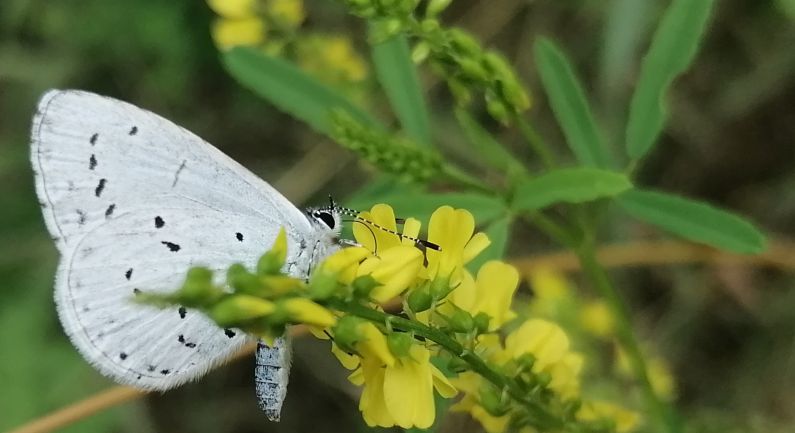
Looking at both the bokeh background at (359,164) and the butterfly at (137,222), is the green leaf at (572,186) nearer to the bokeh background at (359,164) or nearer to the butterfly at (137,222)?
the butterfly at (137,222)

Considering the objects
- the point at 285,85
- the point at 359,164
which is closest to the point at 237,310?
the point at 285,85

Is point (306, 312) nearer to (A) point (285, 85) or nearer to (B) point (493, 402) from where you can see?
(B) point (493, 402)

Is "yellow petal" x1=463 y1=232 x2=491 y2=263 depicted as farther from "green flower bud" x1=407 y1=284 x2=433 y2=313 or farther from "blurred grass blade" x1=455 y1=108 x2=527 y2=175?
"blurred grass blade" x1=455 y1=108 x2=527 y2=175

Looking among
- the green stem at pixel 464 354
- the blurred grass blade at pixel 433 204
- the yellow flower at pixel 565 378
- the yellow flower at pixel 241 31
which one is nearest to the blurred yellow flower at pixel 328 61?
the yellow flower at pixel 241 31

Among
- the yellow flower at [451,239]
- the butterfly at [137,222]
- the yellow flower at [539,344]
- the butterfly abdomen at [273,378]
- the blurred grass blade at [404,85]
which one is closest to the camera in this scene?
the yellow flower at [451,239]

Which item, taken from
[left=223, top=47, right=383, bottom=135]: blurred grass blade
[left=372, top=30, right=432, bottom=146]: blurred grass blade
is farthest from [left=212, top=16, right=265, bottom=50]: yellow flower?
[left=372, top=30, right=432, bottom=146]: blurred grass blade
